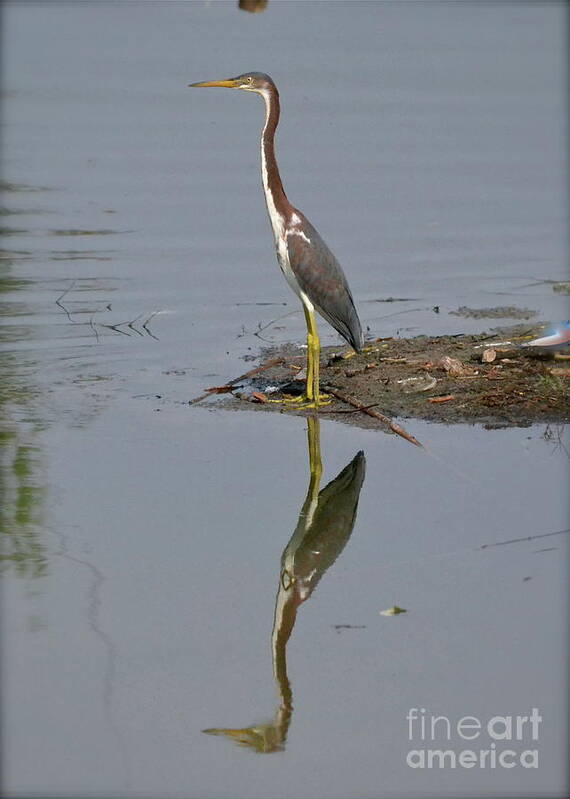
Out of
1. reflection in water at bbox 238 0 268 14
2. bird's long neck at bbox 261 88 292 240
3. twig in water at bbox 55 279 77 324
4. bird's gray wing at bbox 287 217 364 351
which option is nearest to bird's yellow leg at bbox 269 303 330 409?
bird's gray wing at bbox 287 217 364 351

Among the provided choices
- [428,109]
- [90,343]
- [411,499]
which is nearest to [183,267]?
[90,343]

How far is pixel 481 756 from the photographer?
181 inches

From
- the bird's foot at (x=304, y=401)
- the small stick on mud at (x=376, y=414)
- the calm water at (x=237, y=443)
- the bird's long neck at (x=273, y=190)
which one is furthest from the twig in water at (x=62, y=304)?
the small stick on mud at (x=376, y=414)

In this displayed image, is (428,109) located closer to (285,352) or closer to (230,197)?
(230,197)

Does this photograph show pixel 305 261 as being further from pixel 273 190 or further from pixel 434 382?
pixel 434 382

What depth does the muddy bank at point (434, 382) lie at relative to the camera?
755 cm

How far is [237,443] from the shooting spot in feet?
23.9

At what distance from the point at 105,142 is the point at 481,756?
1071cm

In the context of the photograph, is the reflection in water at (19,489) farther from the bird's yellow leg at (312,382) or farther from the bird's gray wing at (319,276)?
the bird's gray wing at (319,276)

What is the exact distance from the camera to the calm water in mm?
4922

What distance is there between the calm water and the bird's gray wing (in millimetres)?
695

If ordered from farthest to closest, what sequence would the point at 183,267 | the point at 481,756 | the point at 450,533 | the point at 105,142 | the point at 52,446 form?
1. the point at 105,142
2. the point at 183,267
3. the point at 52,446
4. the point at 450,533
5. the point at 481,756

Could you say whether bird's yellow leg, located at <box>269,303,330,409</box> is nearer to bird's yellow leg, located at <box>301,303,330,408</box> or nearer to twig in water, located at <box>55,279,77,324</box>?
bird's yellow leg, located at <box>301,303,330,408</box>

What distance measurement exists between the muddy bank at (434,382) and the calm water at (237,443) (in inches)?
8.1
